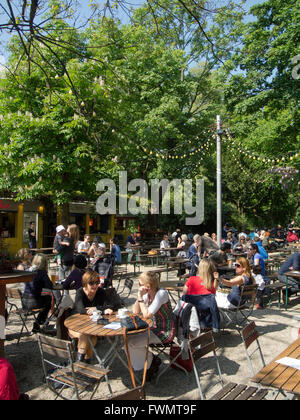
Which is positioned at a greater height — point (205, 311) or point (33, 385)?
point (205, 311)

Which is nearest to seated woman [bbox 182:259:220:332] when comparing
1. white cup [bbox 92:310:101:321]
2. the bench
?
white cup [bbox 92:310:101:321]

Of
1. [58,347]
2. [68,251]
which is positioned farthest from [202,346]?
[68,251]

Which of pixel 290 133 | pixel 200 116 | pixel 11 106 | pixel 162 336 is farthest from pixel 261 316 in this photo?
pixel 200 116

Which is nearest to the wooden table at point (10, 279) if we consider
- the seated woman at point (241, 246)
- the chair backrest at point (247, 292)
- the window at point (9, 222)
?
the chair backrest at point (247, 292)

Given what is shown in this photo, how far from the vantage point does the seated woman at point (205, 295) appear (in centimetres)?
471

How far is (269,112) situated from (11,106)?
1273 centimetres

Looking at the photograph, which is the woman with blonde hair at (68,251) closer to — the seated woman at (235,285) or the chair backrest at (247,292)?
the seated woman at (235,285)

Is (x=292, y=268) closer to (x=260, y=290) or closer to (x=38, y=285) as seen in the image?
(x=260, y=290)

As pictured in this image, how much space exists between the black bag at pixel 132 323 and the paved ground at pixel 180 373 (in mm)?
732

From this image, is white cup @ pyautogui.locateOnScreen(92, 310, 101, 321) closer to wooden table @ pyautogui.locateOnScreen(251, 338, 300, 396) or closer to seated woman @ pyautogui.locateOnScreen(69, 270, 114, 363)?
seated woman @ pyautogui.locateOnScreen(69, 270, 114, 363)

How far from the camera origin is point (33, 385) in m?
3.92

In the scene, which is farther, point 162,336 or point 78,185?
point 78,185

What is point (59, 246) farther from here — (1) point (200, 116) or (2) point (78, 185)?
(1) point (200, 116)

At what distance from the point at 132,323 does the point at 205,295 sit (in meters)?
1.46
